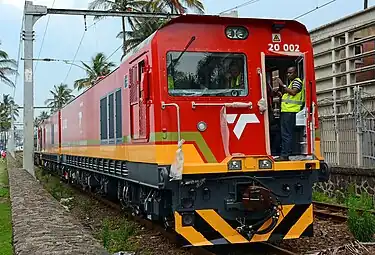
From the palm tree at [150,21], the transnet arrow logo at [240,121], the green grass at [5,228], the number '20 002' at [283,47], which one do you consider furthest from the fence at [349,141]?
the palm tree at [150,21]

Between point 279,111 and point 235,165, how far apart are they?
51.4 inches

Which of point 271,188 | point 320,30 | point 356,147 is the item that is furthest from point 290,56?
point 320,30

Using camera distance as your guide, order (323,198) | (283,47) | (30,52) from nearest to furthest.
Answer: (283,47) < (323,198) < (30,52)

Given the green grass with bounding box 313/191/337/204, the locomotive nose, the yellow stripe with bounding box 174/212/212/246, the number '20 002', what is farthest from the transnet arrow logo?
the green grass with bounding box 313/191/337/204

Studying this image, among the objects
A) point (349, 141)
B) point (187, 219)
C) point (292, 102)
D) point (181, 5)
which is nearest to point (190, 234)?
point (187, 219)

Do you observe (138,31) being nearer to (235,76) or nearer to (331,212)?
(331,212)

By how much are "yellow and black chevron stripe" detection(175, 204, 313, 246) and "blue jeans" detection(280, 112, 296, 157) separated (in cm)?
81

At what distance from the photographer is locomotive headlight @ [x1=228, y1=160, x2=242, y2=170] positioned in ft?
25.7

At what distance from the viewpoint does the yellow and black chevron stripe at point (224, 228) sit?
789 cm

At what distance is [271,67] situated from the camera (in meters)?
8.90

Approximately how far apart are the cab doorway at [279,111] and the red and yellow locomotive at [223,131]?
0.05 ft

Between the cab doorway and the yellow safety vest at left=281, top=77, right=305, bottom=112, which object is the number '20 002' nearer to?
the cab doorway

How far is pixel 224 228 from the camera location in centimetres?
799

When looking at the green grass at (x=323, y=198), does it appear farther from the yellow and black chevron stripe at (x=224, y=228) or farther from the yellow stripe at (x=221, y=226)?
the yellow stripe at (x=221, y=226)
